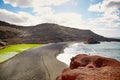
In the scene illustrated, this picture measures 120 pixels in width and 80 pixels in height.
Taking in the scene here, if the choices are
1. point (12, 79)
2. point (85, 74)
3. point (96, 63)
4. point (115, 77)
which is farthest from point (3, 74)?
point (115, 77)

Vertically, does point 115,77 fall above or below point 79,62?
above

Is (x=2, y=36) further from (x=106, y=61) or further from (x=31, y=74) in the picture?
(x=106, y=61)

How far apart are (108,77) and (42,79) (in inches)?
703

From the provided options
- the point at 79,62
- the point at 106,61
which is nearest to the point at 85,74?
the point at 106,61

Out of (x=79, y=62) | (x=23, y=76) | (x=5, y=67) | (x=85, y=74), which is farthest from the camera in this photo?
(x=5, y=67)

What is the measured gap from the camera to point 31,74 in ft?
87.9

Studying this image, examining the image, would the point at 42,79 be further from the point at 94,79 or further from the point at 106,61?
the point at 94,79

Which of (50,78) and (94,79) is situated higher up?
(94,79)

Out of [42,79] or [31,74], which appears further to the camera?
[31,74]

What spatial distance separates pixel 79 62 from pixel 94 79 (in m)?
7.50

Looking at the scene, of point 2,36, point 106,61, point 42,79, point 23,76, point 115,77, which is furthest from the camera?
point 2,36

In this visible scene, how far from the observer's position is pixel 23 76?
25828 millimetres

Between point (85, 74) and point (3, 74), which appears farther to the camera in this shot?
point (3, 74)

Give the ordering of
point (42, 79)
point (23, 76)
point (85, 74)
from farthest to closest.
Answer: point (23, 76)
point (42, 79)
point (85, 74)
